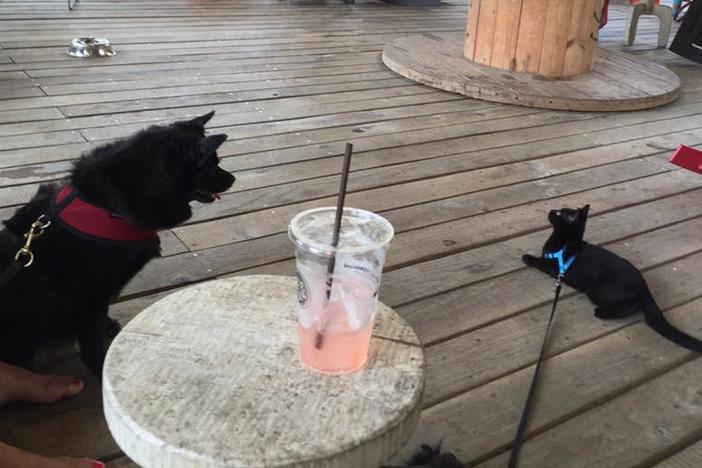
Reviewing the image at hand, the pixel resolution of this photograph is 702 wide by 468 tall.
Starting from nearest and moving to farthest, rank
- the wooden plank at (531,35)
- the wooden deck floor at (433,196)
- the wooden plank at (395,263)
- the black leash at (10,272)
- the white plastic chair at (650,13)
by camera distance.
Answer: the black leash at (10,272), the wooden deck floor at (433,196), the wooden plank at (395,263), the wooden plank at (531,35), the white plastic chair at (650,13)

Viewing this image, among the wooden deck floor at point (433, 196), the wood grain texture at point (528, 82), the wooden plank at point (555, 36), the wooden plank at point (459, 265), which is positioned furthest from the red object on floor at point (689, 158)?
the wooden plank at point (555, 36)

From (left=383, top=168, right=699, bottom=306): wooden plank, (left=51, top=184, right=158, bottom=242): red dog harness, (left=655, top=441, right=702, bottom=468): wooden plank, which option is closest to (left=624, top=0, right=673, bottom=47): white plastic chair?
(left=383, top=168, right=699, bottom=306): wooden plank

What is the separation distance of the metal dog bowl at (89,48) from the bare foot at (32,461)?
302 cm

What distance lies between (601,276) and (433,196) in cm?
74

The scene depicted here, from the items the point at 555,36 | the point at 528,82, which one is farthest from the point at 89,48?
the point at 555,36

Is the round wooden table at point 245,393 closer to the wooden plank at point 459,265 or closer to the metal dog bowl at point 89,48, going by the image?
the wooden plank at point 459,265

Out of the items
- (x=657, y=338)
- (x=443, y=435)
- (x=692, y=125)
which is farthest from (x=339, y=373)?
(x=692, y=125)

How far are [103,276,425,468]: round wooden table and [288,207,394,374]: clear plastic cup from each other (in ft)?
0.09

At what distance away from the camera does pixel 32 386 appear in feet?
4.34

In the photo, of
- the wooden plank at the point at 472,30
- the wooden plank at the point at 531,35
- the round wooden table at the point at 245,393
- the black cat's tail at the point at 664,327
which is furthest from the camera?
the wooden plank at the point at 472,30

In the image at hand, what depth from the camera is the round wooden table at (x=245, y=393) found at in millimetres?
718

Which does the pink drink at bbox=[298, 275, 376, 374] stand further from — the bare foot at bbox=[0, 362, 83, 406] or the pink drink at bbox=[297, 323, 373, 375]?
the bare foot at bbox=[0, 362, 83, 406]

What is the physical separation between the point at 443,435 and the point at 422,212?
3.49 feet

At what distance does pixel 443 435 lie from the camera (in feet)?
4.47
